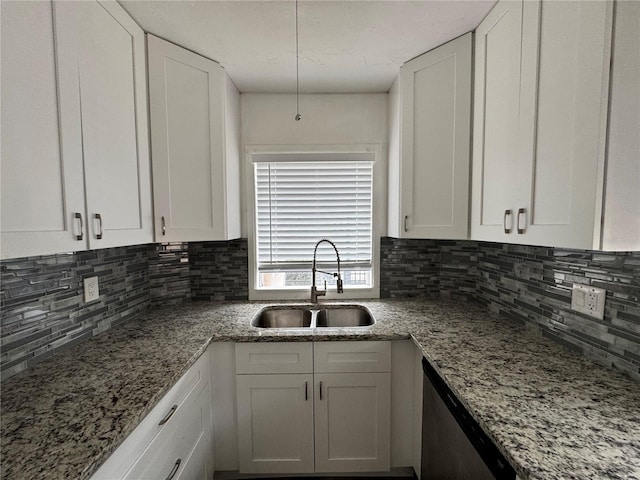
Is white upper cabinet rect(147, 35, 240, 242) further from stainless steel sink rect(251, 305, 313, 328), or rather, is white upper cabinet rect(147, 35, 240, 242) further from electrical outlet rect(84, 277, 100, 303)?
stainless steel sink rect(251, 305, 313, 328)

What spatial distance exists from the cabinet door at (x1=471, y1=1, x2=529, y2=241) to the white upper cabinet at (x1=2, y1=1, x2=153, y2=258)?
5.36ft

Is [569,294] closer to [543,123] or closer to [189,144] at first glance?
[543,123]

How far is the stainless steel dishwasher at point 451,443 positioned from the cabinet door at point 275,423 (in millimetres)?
581

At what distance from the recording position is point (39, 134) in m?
0.87

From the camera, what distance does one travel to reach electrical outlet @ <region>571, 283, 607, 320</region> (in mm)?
1067

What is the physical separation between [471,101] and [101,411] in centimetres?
196

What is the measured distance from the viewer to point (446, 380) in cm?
102

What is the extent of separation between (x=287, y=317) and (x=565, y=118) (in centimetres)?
173

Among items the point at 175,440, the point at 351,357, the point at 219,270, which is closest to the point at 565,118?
the point at 351,357

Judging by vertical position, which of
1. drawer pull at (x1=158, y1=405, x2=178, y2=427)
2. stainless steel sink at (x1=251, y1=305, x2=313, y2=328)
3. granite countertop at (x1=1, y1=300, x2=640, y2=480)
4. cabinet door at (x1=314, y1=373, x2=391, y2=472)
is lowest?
cabinet door at (x1=314, y1=373, x2=391, y2=472)

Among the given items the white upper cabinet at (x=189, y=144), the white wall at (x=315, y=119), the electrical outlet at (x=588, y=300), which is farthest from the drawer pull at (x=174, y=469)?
the white wall at (x=315, y=119)

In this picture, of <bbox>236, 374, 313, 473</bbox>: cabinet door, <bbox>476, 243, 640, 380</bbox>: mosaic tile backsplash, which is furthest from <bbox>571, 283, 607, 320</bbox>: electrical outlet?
<bbox>236, 374, 313, 473</bbox>: cabinet door

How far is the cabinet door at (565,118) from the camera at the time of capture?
82 cm

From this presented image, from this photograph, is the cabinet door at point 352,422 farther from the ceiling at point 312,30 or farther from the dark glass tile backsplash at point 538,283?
the ceiling at point 312,30
